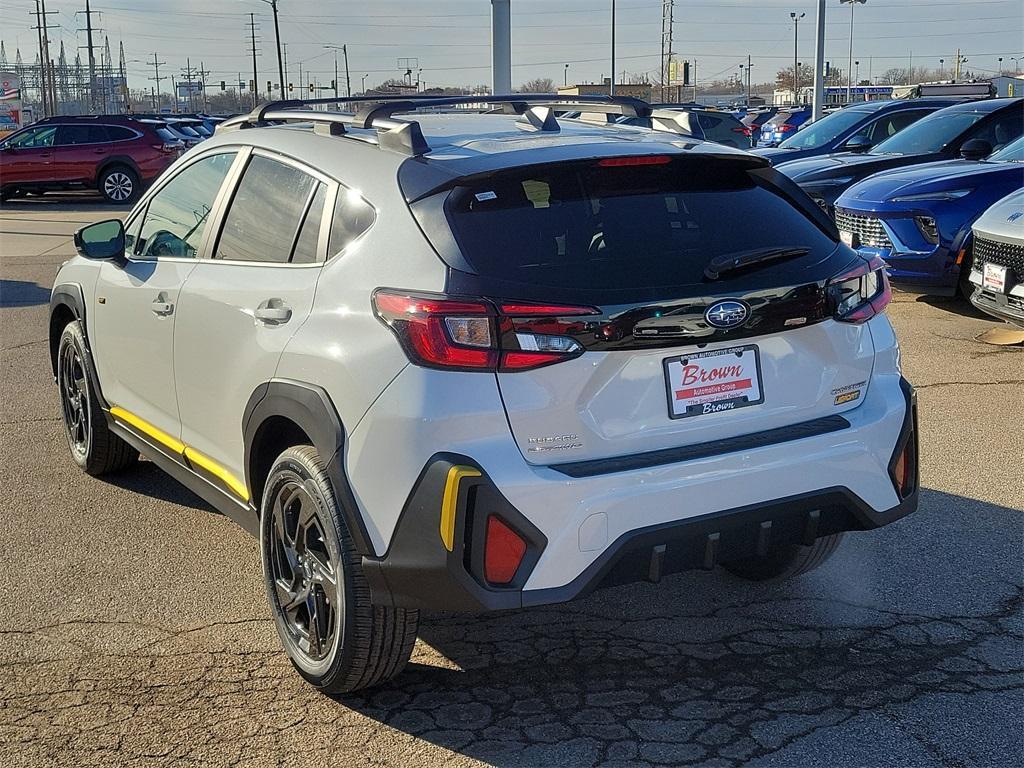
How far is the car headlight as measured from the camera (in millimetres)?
9180

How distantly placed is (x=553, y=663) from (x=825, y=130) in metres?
13.2

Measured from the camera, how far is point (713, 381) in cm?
321

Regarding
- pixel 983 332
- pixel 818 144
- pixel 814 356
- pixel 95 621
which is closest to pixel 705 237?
pixel 814 356

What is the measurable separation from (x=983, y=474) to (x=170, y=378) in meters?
3.69

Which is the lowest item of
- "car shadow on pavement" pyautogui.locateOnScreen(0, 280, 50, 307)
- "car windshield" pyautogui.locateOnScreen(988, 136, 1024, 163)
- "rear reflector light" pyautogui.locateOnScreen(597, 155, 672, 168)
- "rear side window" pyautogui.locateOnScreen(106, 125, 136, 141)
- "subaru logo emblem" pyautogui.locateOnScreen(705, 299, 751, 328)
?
"car shadow on pavement" pyautogui.locateOnScreen(0, 280, 50, 307)

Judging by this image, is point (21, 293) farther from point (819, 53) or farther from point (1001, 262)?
point (819, 53)

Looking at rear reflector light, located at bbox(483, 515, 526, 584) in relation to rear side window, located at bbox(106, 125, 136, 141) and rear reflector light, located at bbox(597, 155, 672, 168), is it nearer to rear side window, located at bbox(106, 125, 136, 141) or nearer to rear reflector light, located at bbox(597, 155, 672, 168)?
rear reflector light, located at bbox(597, 155, 672, 168)

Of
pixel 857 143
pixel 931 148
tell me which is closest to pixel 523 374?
pixel 931 148

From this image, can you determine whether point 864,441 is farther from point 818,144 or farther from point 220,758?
point 818,144

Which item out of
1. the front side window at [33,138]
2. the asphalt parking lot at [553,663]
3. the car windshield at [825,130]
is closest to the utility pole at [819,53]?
the car windshield at [825,130]

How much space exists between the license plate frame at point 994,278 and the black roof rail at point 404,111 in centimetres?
368

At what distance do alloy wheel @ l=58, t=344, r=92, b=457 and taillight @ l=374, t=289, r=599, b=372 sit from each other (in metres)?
2.97

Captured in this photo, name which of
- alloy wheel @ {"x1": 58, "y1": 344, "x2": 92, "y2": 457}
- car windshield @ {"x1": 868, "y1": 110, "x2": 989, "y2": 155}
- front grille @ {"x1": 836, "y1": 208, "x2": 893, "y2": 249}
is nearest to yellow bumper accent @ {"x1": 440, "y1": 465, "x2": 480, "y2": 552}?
alloy wheel @ {"x1": 58, "y1": 344, "x2": 92, "y2": 457}

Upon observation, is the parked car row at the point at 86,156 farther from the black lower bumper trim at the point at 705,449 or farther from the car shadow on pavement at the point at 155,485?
the black lower bumper trim at the point at 705,449
